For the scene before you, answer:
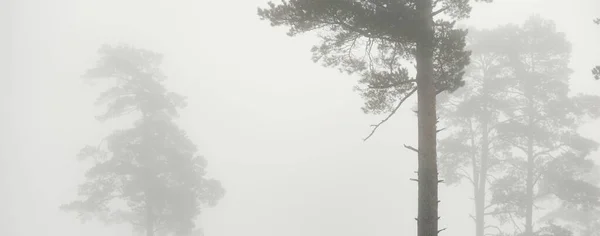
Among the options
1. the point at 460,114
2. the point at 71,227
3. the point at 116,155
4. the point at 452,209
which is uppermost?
the point at 452,209

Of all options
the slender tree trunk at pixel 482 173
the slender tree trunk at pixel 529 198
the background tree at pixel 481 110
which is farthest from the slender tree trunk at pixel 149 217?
the slender tree trunk at pixel 529 198

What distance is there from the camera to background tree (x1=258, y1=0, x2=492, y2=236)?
686 cm

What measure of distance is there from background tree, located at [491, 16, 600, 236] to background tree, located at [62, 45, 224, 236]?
456 inches

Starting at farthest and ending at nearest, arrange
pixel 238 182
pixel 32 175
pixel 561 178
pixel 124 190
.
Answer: pixel 32 175 → pixel 238 182 → pixel 124 190 → pixel 561 178

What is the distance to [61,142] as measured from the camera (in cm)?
17988

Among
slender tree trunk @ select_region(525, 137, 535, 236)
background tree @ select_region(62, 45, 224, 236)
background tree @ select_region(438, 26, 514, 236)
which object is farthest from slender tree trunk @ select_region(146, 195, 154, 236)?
slender tree trunk @ select_region(525, 137, 535, 236)

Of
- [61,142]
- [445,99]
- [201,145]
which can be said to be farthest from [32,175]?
[445,99]

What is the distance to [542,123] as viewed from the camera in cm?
1517

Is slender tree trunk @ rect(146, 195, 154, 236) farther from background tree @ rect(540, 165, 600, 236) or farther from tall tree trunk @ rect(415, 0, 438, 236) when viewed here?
background tree @ rect(540, 165, 600, 236)

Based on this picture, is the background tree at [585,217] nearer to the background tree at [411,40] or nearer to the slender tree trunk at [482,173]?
the slender tree trunk at [482,173]

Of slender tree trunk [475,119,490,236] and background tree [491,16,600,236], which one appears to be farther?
slender tree trunk [475,119,490,236]

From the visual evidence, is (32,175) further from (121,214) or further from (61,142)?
(121,214)

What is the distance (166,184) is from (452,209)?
10719cm

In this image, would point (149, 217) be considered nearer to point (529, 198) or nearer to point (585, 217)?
point (529, 198)
